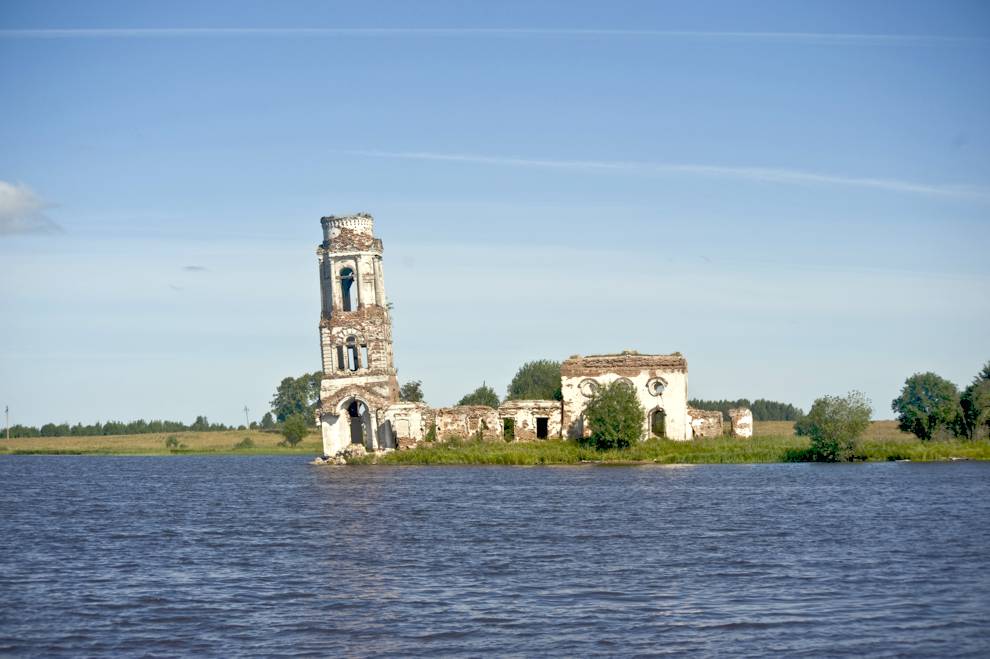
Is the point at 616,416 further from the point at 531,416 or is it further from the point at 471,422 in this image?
the point at 471,422

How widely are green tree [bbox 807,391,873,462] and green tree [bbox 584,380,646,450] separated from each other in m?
7.97

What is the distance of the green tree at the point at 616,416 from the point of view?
55562mm

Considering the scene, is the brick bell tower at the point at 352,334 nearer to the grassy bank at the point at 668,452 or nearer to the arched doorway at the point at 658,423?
the grassy bank at the point at 668,452

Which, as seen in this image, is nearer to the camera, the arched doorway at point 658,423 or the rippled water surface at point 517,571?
the rippled water surface at point 517,571

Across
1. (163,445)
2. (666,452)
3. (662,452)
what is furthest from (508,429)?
(163,445)

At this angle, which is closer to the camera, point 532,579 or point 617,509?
point 532,579

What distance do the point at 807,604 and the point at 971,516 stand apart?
13.6m

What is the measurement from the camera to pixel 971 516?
3097 cm

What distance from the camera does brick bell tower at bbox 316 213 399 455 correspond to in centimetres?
6150

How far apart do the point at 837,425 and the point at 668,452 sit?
8109 millimetres

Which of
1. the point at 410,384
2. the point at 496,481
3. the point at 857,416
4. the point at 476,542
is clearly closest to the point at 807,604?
the point at 476,542

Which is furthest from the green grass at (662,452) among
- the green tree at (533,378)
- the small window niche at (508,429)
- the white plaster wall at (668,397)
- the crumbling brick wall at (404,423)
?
the green tree at (533,378)

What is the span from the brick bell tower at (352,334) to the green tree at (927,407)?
26199 mm

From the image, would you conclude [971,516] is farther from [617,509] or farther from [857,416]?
[857,416]
